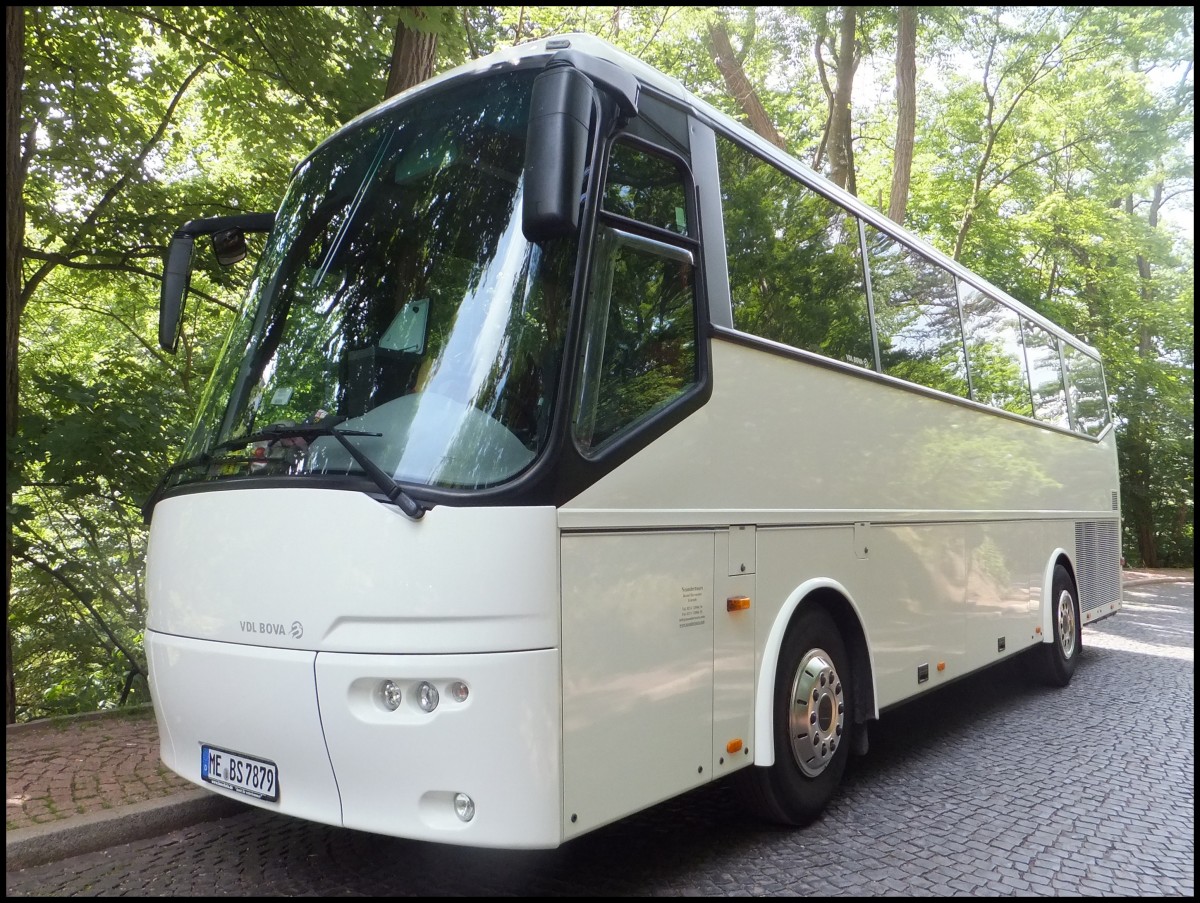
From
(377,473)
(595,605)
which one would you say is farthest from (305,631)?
(595,605)

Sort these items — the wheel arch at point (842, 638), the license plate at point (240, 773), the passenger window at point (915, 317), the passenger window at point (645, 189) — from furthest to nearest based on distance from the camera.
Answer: the passenger window at point (915, 317)
the wheel arch at point (842, 638)
the passenger window at point (645, 189)
the license plate at point (240, 773)

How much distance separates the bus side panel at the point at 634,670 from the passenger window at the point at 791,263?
53.8 inches

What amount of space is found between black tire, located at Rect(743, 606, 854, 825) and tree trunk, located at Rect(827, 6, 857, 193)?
12.4 meters

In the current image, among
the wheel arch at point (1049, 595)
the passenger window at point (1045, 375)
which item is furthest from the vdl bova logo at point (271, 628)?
the passenger window at point (1045, 375)

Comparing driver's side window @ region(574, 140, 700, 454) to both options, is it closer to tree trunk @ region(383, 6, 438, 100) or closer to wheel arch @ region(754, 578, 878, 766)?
wheel arch @ region(754, 578, 878, 766)

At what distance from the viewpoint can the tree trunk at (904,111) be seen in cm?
1672

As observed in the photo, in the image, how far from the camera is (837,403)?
5.86 meters

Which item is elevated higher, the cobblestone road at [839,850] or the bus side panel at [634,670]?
the bus side panel at [634,670]

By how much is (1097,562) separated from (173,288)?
10104 millimetres

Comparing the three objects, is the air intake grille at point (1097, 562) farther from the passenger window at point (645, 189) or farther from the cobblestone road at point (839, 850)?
the passenger window at point (645, 189)

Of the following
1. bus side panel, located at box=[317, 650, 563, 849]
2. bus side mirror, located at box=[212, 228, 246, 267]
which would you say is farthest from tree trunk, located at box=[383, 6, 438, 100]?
bus side panel, located at box=[317, 650, 563, 849]

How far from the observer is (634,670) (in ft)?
13.3

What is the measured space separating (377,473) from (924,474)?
4392 millimetres

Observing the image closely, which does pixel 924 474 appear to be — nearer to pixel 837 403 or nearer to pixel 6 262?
pixel 837 403
